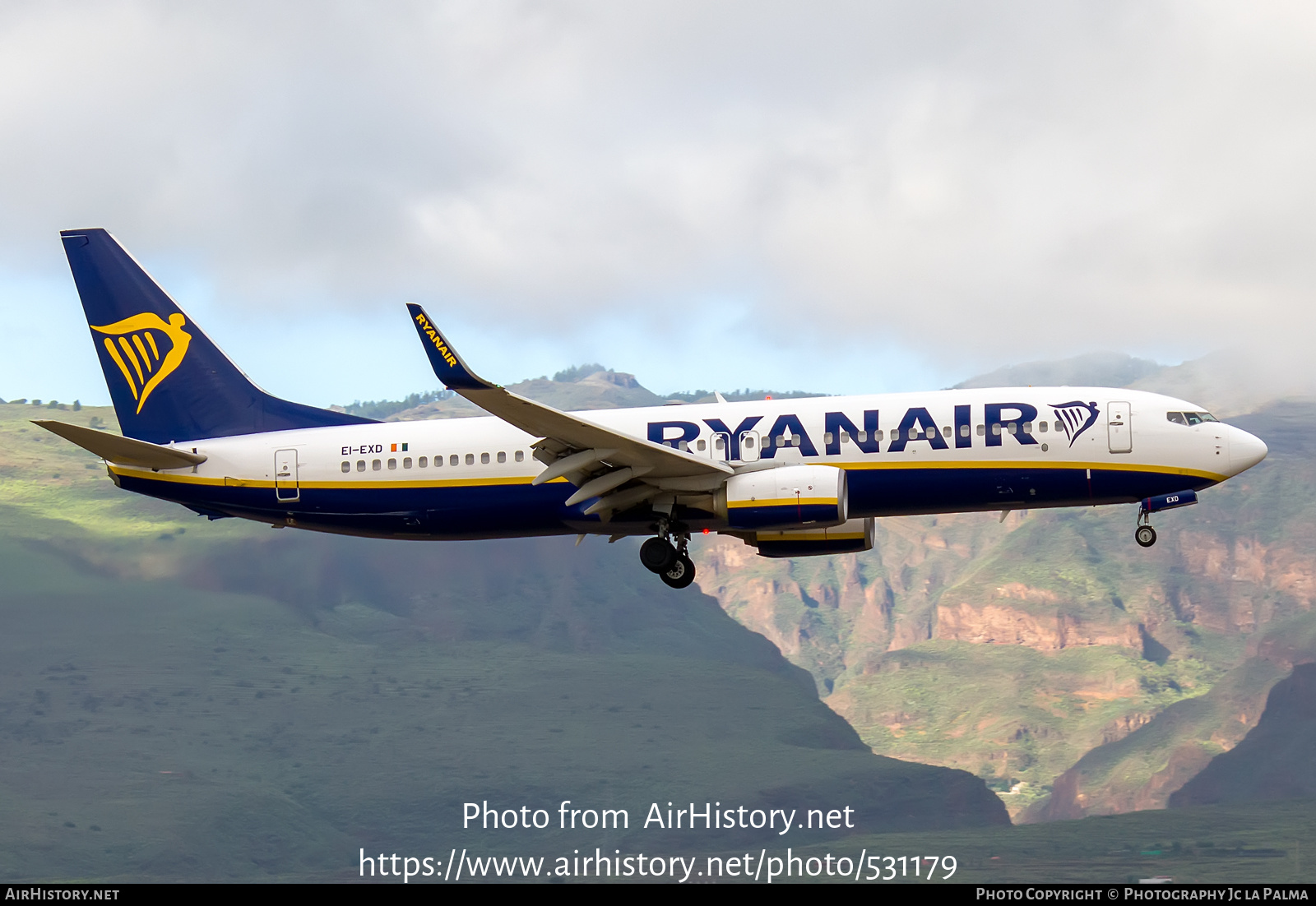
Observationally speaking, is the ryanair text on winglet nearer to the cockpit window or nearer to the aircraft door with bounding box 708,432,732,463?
the aircraft door with bounding box 708,432,732,463

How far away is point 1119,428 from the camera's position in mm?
47594

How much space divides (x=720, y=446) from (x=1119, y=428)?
Answer: 12.0 m

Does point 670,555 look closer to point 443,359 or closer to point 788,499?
point 788,499

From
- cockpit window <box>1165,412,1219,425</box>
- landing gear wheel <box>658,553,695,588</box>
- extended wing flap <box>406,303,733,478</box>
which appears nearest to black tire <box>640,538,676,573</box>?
landing gear wheel <box>658,553,695,588</box>

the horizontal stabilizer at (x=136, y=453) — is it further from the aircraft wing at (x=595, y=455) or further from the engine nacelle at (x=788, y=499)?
the engine nacelle at (x=788, y=499)

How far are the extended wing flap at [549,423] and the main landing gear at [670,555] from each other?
235 centimetres

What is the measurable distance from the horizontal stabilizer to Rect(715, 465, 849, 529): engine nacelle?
60.0ft

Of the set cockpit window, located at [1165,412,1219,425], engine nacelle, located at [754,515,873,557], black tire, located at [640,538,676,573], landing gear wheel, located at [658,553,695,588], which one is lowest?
landing gear wheel, located at [658,553,695,588]

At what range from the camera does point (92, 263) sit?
56219 millimetres

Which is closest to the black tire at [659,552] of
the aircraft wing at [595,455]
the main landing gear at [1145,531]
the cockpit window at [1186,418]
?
the aircraft wing at [595,455]

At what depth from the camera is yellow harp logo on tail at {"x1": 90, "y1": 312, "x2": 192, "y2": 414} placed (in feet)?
181
